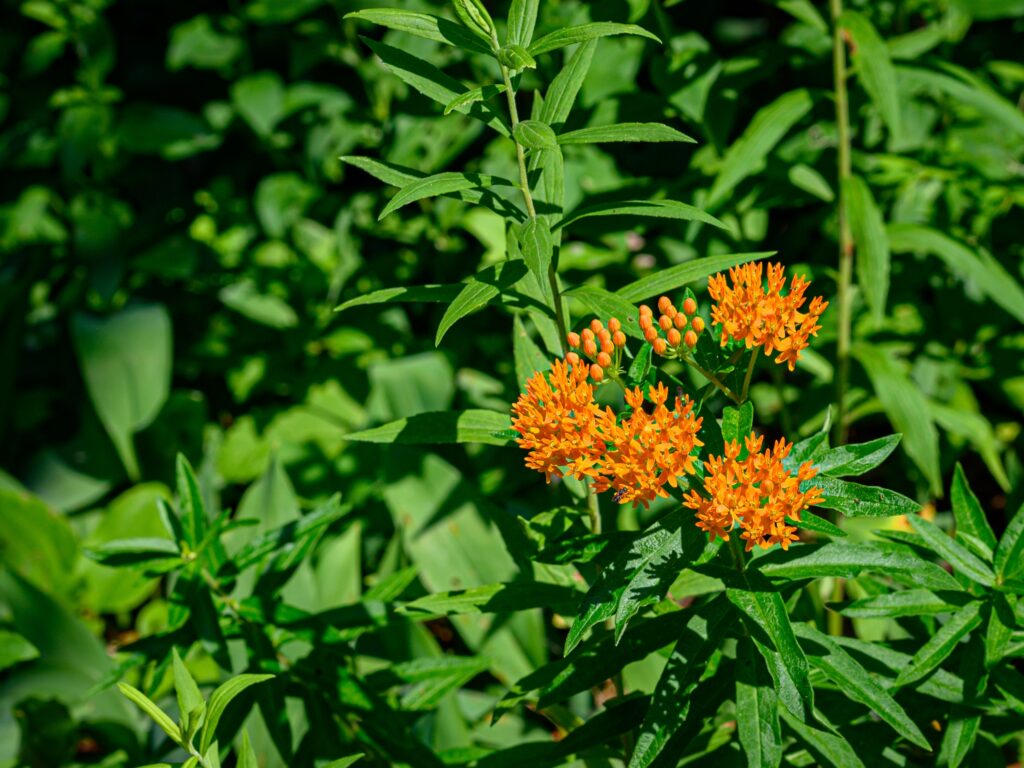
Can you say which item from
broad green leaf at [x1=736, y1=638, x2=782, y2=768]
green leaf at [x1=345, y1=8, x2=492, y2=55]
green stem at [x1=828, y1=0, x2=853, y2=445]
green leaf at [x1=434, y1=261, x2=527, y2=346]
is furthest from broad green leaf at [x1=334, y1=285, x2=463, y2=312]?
green stem at [x1=828, y1=0, x2=853, y2=445]

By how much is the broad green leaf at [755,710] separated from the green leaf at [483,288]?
53 cm

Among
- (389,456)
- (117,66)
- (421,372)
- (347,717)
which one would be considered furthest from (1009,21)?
(117,66)

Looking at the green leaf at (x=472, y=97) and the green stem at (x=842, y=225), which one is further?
the green stem at (x=842, y=225)

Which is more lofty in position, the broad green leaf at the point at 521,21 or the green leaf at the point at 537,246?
the broad green leaf at the point at 521,21

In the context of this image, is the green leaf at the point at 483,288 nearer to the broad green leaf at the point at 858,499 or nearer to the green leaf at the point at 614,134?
the green leaf at the point at 614,134

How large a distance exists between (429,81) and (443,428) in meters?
0.45

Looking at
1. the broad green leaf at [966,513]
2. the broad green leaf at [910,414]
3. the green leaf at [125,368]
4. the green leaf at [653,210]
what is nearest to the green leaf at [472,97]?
the green leaf at [653,210]

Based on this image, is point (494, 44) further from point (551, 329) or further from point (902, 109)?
point (902, 109)

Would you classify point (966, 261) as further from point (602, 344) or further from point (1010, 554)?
point (602, 344)

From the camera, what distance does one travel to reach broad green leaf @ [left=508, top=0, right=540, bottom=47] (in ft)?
3.79

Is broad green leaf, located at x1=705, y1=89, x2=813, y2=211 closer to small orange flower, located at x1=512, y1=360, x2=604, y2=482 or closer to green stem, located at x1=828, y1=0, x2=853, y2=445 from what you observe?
green stem, located at x1=828, y1=0, x2=853, y2=445

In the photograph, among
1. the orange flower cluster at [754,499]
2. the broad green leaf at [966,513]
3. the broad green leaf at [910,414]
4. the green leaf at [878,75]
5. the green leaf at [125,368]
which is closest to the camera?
the orange flower cluster at [754,499]

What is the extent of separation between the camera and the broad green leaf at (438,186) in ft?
3.50

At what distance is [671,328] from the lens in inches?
42.7
